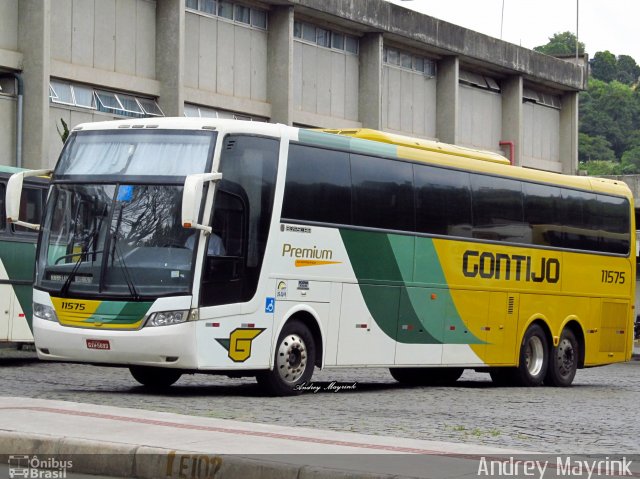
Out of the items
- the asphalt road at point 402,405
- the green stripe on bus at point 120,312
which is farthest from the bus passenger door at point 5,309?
the green stripe on bus at point 120,312

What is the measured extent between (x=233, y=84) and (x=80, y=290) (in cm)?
2526

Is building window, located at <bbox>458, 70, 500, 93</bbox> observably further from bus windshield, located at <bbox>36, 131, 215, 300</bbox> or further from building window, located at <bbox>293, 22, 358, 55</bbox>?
bus windshield, located at <bbox>36, 131, 215, 300</bbox>

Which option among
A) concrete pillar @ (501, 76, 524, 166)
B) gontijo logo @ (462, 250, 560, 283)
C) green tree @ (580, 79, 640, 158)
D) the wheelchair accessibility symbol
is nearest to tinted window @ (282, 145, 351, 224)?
the wheelchair accessibility symbol

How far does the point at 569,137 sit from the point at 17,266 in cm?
4040

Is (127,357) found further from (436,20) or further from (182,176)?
(436,20)

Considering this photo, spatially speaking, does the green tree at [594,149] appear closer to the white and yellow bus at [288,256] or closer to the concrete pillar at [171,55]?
the concrete pillar at [171,55]

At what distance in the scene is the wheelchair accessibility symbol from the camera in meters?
17.3

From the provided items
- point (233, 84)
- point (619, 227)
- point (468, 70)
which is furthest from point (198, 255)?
point (468, 70)

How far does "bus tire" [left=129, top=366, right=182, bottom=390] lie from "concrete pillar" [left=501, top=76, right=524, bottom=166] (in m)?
38.1

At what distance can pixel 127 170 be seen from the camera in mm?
16984

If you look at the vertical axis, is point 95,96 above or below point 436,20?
below

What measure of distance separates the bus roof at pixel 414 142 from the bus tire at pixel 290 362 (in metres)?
3.33

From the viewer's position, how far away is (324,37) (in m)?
45.7

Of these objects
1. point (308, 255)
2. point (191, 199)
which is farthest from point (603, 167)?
point (191, 199)
